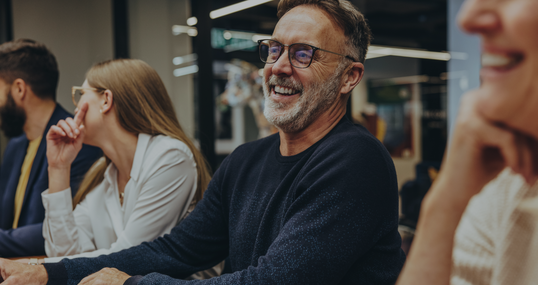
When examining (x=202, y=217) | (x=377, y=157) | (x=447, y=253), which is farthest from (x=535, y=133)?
(x=202, y=217)

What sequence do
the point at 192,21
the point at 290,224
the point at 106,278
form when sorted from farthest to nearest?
the point at 192,21
the point at 106,278
the point at 290,224

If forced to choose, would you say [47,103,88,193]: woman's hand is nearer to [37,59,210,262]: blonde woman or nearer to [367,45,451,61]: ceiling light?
[37,59,210,262]: blonde woman

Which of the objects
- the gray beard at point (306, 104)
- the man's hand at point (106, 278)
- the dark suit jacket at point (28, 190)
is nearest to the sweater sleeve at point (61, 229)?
the dark suit jacket at point (28, 190)

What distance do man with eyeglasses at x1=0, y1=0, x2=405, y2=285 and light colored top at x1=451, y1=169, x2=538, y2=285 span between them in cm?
38

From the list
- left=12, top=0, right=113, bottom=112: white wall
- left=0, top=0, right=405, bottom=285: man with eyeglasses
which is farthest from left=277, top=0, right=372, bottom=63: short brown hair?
left=12, top=0, right=113, bottom=112: white wall

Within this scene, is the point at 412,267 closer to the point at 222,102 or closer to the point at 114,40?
the point at 222,102

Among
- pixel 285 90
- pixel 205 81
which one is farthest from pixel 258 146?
pixel 205 81

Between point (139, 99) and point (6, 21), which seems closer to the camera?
point (139, 99)

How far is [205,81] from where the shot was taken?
3.32 metres

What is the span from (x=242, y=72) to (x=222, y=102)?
0.30 m

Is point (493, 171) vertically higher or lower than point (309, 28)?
lower

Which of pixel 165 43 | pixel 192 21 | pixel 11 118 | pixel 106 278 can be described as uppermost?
pixel 192 21

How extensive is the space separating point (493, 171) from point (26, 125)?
2.58 metres

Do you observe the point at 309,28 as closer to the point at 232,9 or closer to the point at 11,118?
the point at 11,118
